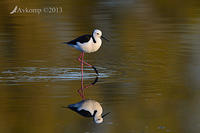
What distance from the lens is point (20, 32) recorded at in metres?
13.9

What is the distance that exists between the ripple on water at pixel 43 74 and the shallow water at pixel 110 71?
0.05ft

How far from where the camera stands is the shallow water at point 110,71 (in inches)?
257

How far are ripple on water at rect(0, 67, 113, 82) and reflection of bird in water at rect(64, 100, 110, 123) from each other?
5.16 ft

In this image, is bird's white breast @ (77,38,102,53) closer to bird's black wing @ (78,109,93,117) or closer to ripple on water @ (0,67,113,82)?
ripple on water @ (0,67,113,82)

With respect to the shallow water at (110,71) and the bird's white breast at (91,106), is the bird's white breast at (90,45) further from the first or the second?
the bird's white breast at (91,106)

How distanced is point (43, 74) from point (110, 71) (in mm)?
1160

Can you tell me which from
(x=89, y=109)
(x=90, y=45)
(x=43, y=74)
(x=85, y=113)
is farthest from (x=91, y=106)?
(x=90, y=45)

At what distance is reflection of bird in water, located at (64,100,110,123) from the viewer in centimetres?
670

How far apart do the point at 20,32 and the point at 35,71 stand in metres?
4.62

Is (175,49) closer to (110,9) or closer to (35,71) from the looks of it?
(35,71)

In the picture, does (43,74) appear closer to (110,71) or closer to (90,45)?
(90,45)

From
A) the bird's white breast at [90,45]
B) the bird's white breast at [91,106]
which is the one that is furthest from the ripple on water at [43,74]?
the bird's white breast at [91,106]

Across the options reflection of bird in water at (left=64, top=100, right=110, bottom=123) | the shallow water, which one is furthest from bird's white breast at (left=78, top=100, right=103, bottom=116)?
the shallow water

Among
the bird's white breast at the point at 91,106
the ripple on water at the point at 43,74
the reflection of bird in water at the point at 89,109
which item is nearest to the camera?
the reflection of bird in water at the point at 89,109
